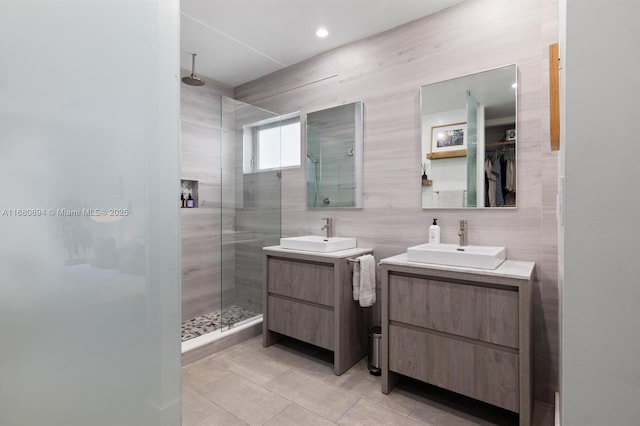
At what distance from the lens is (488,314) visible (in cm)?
170

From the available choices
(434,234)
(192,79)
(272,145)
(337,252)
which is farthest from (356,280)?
(192,79)

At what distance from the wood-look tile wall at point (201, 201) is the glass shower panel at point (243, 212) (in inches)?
23.3

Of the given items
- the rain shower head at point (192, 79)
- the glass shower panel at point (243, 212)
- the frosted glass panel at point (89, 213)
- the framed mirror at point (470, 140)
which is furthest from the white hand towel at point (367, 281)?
the rain shower head at point (192, 79)

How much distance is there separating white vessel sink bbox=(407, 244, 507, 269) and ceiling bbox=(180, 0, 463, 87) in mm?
1675

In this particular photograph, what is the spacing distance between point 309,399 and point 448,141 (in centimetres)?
194

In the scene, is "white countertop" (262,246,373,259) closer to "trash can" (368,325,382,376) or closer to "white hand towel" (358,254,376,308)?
"white hand towel" (358,254,376,308)

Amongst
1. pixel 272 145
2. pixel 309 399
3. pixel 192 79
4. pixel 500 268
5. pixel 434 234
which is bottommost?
pixel 309 399

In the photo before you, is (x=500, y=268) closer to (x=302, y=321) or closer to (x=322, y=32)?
(x=302, y=321)

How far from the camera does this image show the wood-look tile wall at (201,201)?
128 inches

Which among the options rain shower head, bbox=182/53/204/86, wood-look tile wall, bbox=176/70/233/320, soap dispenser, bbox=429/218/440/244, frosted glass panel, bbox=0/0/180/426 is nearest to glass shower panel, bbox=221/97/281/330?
rain shower head, bbox=182/53/204/86

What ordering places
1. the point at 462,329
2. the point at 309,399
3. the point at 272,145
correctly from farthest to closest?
the point at 272,145, the point at 309,399, the point at 462,329

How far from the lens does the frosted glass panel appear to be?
0.52 metres

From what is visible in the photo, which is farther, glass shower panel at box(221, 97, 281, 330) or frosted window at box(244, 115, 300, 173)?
frosted window at box(244, 115, 300, 173)

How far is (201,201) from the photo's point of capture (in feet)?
11.2
